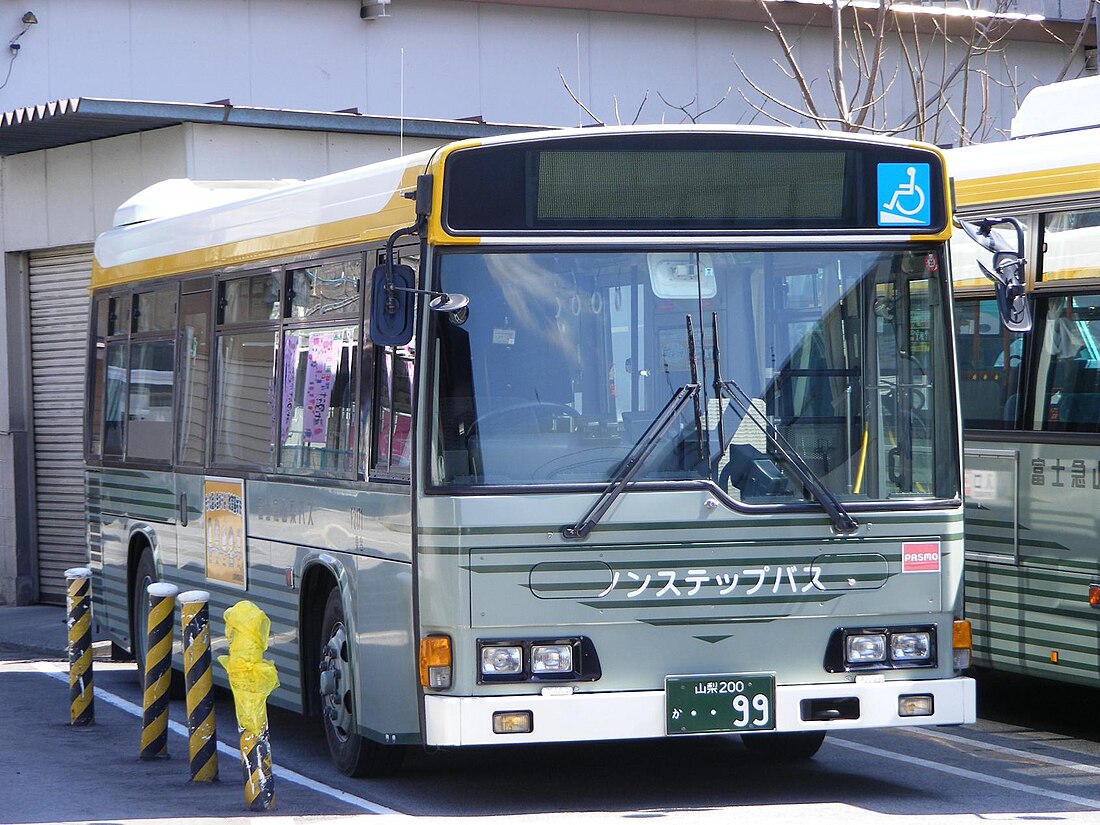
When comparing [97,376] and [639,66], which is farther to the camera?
[639,66]

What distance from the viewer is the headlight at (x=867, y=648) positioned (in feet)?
26.0

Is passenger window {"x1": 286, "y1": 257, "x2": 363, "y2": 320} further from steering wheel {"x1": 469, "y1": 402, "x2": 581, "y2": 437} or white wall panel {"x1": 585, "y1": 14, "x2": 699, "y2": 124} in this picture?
white wall panel {"x1": 585, "y1": 14, "x2": 699, "y2": 124}

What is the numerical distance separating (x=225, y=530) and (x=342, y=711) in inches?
82.8

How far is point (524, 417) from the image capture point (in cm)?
768

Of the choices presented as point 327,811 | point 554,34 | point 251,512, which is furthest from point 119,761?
point 554,34

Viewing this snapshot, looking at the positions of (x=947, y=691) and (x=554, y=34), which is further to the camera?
(x=554, y=34)

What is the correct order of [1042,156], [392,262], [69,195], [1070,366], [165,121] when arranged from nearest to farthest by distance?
[392,262] < [1070,366] < [1042,156] < [165,121] < [69,195]

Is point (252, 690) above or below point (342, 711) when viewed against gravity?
above

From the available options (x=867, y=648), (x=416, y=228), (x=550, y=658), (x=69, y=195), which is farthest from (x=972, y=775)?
(x=69, y=195)

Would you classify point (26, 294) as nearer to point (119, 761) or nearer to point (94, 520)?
point (94, 520)

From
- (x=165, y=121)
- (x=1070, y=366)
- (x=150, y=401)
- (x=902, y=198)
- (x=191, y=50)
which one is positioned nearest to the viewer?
(x=902, y=198)

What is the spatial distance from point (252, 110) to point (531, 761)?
9.32 m

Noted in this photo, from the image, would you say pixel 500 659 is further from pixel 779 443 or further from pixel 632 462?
pixel 779 443

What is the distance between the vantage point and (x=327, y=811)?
836cm
